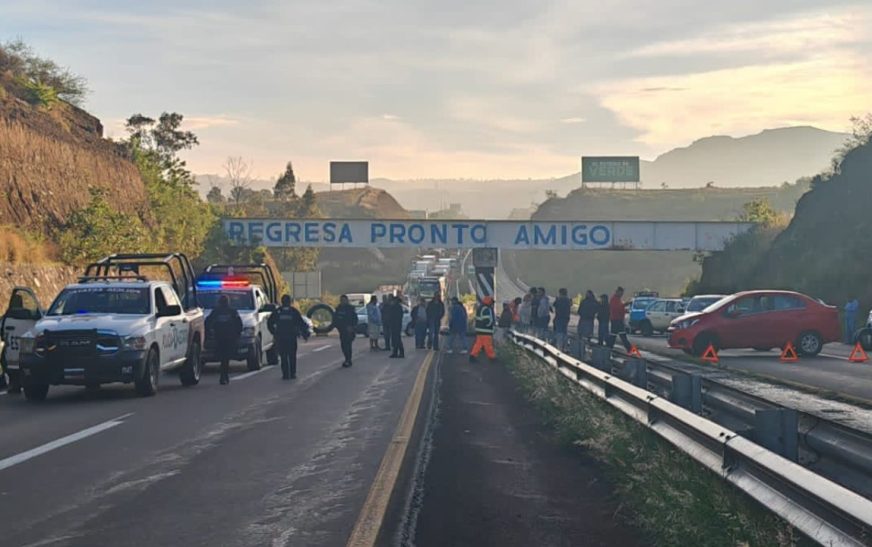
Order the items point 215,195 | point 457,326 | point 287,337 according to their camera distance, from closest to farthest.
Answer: point 287,337 → point 457,326 → point 215,195

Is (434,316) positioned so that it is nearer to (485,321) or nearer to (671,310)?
(485,321)

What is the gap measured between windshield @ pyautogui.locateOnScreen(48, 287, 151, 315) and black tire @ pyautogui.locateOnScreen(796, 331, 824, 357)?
16867mm

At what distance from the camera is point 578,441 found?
12.1 m

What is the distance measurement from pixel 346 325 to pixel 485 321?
370 cm

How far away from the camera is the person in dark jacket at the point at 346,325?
27141 mm

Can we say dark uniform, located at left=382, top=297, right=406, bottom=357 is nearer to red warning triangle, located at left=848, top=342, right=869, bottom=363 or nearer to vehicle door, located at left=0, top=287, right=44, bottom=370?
red warning triangle, located at left=848, top=342, right=869, bottom=363

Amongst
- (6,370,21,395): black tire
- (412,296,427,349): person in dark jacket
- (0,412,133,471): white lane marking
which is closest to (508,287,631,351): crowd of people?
(412,296,427,349): person in dark jacket

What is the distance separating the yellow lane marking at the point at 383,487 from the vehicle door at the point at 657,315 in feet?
106

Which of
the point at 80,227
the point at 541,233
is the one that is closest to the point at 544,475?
the point at 80,227

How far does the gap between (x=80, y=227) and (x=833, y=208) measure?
35.7 m

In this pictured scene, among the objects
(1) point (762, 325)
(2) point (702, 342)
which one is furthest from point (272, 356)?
(1) point (762, 325)

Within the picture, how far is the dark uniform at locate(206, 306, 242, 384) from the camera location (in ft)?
71.9

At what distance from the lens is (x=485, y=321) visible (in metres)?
29.3

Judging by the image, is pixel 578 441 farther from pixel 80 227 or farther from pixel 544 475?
pixel 80 227
